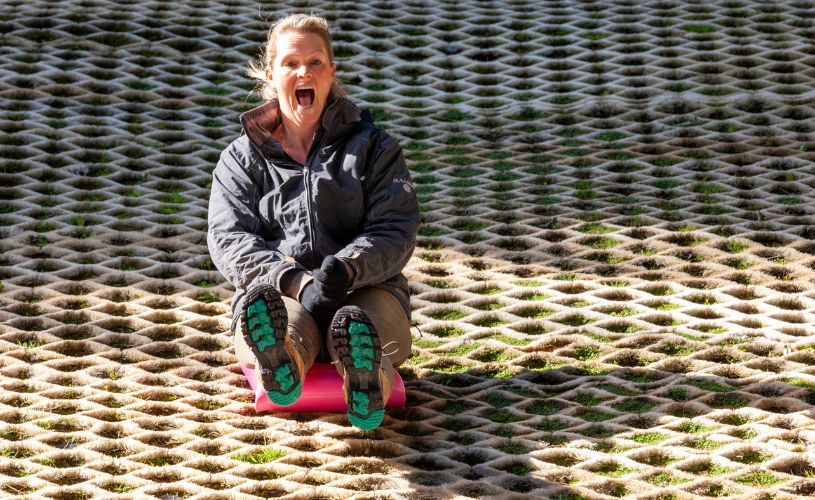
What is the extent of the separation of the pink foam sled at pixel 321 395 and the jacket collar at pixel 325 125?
789mm

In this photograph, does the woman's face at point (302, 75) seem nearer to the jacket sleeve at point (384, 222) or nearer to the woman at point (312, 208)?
the woman at point (312, 208)

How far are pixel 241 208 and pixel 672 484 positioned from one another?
1.72m

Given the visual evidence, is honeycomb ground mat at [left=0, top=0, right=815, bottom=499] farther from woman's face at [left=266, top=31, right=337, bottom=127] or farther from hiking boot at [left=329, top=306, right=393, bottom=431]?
woman's face at [left=266, top=31, right=337, bottom=127]

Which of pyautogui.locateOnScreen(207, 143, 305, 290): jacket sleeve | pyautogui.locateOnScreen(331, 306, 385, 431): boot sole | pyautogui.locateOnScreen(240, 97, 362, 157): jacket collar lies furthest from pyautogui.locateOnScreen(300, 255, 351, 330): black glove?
pyautogui.locateOnScreen(240, 97, 362, 157): jacket collar

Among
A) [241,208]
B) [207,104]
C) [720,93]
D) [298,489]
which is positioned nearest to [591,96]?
[720,93]

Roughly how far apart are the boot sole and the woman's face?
36.8 inches

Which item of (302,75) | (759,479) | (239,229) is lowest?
(759,479)

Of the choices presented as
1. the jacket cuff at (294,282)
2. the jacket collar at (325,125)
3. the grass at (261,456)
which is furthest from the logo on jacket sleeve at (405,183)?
the grass at (261,456)

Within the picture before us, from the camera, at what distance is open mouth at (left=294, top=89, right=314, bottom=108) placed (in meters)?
3.93

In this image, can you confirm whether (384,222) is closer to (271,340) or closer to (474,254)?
(271,340)

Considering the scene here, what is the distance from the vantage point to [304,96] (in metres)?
3.94

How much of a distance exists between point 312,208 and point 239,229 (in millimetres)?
269

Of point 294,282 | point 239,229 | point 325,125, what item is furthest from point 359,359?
point 325,125

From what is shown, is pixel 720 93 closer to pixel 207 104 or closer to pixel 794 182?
pixel 794 182
